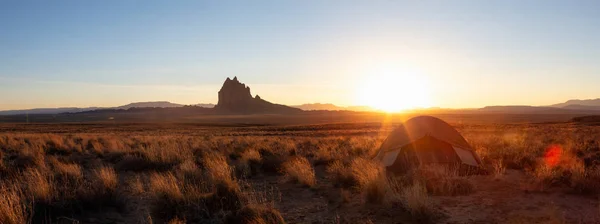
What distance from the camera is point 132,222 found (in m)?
6.33

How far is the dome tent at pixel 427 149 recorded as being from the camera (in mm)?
10836

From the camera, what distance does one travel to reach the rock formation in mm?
170750

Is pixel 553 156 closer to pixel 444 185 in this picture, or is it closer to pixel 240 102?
pixel 444 185

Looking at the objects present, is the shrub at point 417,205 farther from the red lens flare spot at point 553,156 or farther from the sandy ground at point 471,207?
the red lens flare spot at point 553,156

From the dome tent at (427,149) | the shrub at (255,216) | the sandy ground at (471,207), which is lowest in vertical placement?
the sandy ground at (471,207)

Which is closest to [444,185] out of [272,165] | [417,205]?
[417,205]

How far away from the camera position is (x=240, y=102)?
177 m

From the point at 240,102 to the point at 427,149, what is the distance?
169 meters

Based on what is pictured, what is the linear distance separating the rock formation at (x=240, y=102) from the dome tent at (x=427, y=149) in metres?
157

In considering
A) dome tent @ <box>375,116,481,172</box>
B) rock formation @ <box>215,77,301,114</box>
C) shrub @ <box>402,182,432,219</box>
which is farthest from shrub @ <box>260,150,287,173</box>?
rock formation @ <box>215,77,301,114</box>

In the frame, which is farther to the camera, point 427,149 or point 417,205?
point 427,149

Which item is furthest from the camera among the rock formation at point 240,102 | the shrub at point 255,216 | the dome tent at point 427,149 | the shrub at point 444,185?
the rock formation at point 240,102

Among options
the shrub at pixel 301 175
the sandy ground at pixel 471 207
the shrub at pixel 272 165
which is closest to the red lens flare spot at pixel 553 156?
the sandy ground at pixel 471 207

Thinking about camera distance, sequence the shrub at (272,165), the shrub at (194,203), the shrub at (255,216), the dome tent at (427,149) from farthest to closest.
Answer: the shrub at (272,165)
the dome tent at (427,149)
the shrub at (194,203)
the shrub at (255,216)
